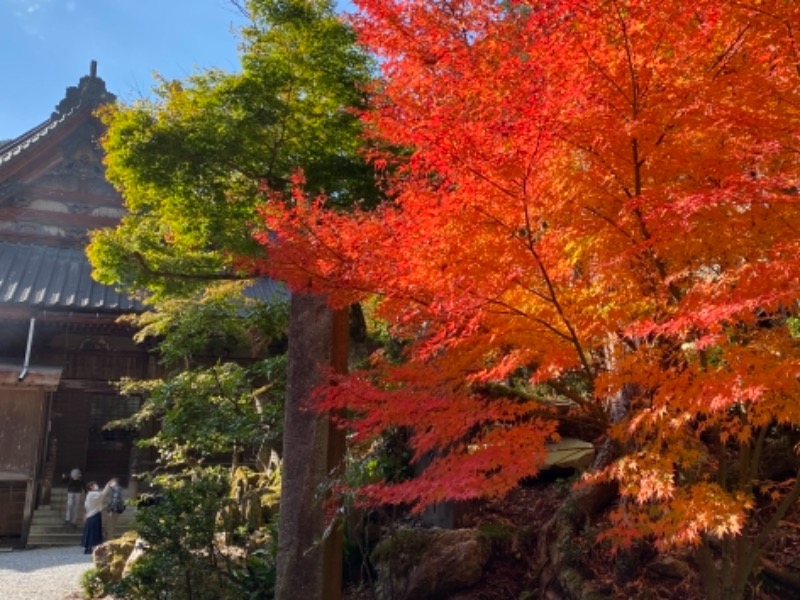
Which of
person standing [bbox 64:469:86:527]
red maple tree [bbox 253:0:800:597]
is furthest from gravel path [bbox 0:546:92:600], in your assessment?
red maple tree [bbox 253:0:800:597]

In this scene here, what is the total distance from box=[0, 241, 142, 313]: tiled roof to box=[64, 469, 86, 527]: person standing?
3751 mm

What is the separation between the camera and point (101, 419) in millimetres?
17672

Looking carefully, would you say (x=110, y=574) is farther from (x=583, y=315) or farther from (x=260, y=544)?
(x=583, y=315)

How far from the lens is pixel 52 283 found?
16.7m

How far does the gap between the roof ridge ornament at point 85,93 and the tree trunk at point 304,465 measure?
16.2 m

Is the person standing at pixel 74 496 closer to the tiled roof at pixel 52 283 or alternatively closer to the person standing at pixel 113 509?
the person standing at pixel 113 509

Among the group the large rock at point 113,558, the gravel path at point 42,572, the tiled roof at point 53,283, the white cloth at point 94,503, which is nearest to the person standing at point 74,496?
the gravel path at point 42,572

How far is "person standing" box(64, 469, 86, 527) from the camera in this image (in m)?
15.5

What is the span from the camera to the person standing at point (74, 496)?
1546 centimetres

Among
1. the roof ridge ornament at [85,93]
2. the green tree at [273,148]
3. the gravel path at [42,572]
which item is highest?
the roof ridge ornament at [85,93]

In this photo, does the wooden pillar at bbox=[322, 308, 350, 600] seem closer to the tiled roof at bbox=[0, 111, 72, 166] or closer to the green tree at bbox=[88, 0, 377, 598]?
the green tree at bbox=[88, 0, 377, 598]

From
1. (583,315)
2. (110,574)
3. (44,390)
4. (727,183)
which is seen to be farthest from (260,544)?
(44,390)

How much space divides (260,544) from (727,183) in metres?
7.34

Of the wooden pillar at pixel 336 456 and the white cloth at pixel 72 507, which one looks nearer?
the wooden pillar at pixel 336 456
